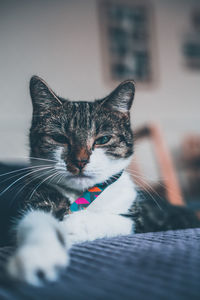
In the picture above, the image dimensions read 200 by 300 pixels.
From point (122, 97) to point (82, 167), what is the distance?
0.91ft

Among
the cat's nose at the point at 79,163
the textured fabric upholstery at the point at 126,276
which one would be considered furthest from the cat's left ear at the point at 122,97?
the textured fabric upholstery at the point at 126,276

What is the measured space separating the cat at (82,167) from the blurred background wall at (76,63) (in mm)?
1765

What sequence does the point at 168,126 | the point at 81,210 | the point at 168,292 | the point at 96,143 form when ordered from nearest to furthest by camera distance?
the point at 168,292 → the point at 81,210 → the point at 96,143 → the point at 168,126

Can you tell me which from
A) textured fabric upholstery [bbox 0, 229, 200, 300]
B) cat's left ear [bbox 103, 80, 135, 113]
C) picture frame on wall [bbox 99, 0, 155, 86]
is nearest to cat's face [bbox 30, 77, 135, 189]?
cat's left ear [bbox 103, 80, 135, 113]

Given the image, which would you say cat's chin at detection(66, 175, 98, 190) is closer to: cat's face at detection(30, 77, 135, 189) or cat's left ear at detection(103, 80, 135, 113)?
cat's face at detection(30, 77, 135, 189)

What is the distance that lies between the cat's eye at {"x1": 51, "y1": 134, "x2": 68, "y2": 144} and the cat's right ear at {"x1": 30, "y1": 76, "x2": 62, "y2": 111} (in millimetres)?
100

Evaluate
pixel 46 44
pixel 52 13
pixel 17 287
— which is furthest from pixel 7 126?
pixel 17 287

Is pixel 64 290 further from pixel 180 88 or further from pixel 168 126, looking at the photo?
pixel 180 88

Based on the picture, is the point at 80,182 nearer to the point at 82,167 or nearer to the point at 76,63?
the point at 82,167

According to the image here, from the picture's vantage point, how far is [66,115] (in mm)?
743

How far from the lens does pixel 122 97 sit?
79cm

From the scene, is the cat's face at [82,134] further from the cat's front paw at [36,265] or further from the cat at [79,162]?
the cat's front paw at [36,265]

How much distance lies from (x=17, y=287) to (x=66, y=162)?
37 centimetres

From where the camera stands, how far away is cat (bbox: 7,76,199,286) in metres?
0.61
